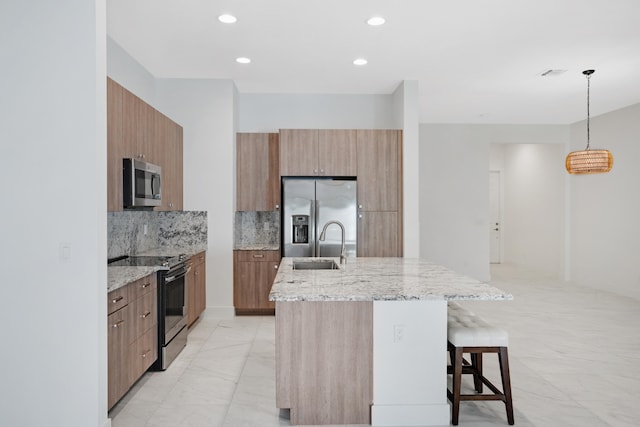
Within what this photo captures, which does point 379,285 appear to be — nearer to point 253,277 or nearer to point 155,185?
point 155,185

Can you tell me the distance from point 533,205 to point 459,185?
90.5 inches

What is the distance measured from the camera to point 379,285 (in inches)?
109

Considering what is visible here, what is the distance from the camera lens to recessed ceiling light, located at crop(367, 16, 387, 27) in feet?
11.7

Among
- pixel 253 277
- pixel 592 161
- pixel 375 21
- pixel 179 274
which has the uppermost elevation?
pixel 375 21

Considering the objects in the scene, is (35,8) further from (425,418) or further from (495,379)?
(495,379)

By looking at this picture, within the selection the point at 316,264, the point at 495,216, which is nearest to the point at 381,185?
the point at 316,264

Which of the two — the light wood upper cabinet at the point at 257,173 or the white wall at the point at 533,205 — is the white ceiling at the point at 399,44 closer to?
the light wood upper cabinet at the point at 257,173

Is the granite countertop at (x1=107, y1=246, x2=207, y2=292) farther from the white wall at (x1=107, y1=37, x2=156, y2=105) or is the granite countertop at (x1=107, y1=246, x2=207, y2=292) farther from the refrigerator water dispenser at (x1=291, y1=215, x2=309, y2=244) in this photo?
the refrigerator water dispenser at (x1=291, y1=215, x2=309, y2=244)

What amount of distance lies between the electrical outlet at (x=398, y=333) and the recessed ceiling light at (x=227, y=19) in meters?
2.63

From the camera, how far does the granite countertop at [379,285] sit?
250cm

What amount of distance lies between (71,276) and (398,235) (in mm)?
3733

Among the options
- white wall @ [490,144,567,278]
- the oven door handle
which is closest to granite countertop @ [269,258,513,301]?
the oven door handle

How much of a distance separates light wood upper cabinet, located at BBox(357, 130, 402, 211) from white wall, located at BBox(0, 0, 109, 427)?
11.3ft

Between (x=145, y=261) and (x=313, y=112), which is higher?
(x=313, y=112)
